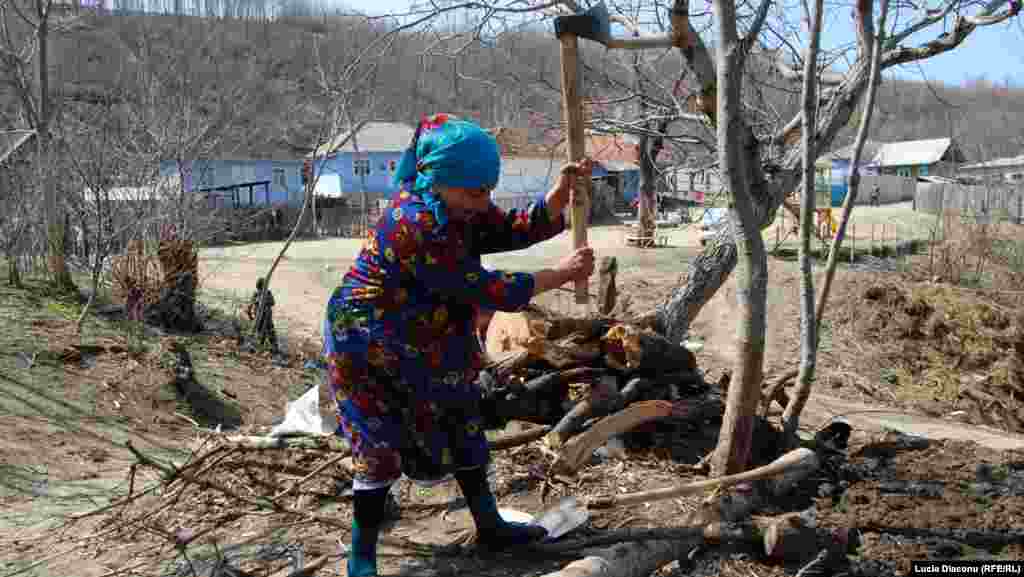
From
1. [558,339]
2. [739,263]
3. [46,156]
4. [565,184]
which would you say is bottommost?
[558,339]

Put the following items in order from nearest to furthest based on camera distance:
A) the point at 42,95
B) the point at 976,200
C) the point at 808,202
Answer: the point at 808,202 → the point at 42,95 → the point at 976,200

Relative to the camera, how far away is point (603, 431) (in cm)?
391

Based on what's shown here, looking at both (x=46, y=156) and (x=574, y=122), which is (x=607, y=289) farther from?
(x=46, y=156)

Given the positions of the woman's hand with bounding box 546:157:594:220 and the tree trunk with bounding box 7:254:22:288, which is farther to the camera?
the tree trunk with bounding box 7:254:22:288

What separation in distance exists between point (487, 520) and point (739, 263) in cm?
152

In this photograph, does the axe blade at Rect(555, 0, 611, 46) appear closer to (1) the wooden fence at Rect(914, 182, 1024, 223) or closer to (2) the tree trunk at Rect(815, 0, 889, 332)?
(2) the tree trunk at Rect(815, 0, 889, 332)

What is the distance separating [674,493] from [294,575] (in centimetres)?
146

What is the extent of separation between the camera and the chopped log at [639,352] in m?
4.62

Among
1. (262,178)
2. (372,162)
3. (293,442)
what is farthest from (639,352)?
(372,162)

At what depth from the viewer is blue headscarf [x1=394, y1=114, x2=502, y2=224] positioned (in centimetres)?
278

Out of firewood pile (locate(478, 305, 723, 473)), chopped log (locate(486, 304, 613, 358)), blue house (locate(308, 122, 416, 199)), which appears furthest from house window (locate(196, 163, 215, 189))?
blue house (locate(308, 122, 416, 199))

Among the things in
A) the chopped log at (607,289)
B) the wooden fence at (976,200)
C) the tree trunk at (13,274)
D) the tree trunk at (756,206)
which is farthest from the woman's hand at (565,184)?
the wooden fence at (976,200)

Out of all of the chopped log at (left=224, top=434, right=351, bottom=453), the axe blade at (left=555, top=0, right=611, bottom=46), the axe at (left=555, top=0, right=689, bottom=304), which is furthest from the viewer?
the chopped log at (left=224, top=434, right=351, bottom=453)

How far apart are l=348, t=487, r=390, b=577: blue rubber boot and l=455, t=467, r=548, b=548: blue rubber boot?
0.33 metres
